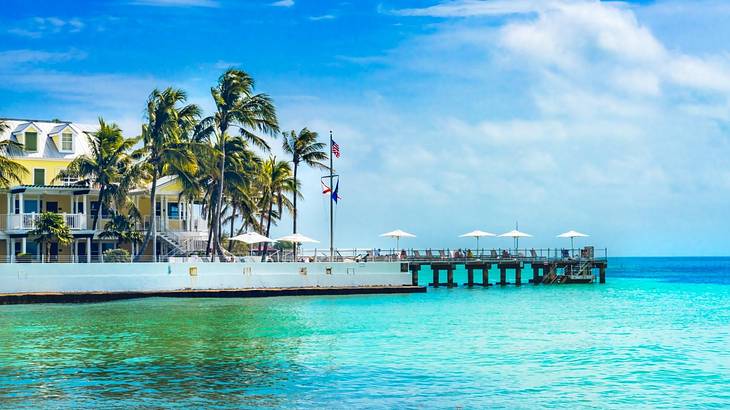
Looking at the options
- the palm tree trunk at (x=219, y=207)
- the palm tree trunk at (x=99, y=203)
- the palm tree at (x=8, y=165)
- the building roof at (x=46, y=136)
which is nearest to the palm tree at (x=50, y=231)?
the palm tree at (x=8, y=165)

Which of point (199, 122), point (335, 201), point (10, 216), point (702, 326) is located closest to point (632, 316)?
point (702, 326)

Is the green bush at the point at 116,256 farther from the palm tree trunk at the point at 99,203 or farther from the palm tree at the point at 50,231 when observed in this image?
the palm tree trunk at the point at 99,203

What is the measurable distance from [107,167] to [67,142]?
7200mm

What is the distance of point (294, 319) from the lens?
4341 centimetres

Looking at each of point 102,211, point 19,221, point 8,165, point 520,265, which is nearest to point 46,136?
point 102,211

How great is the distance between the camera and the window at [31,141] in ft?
206

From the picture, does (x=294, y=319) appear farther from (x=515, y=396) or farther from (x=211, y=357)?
(x=515, y=396)

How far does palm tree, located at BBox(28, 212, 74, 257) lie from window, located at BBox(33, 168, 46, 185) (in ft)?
25.3

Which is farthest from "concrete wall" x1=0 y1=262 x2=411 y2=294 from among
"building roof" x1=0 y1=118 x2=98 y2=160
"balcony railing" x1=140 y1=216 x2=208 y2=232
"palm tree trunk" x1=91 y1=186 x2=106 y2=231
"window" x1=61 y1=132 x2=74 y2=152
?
"window" x1=61 y1=132 x2=74 y2=152

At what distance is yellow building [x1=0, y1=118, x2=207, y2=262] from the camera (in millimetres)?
57125

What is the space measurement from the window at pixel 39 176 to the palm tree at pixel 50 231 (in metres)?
7.73

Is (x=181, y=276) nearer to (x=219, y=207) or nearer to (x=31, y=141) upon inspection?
(x=219, y=207)

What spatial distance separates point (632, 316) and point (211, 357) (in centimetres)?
2527

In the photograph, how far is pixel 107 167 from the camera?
192 ft
